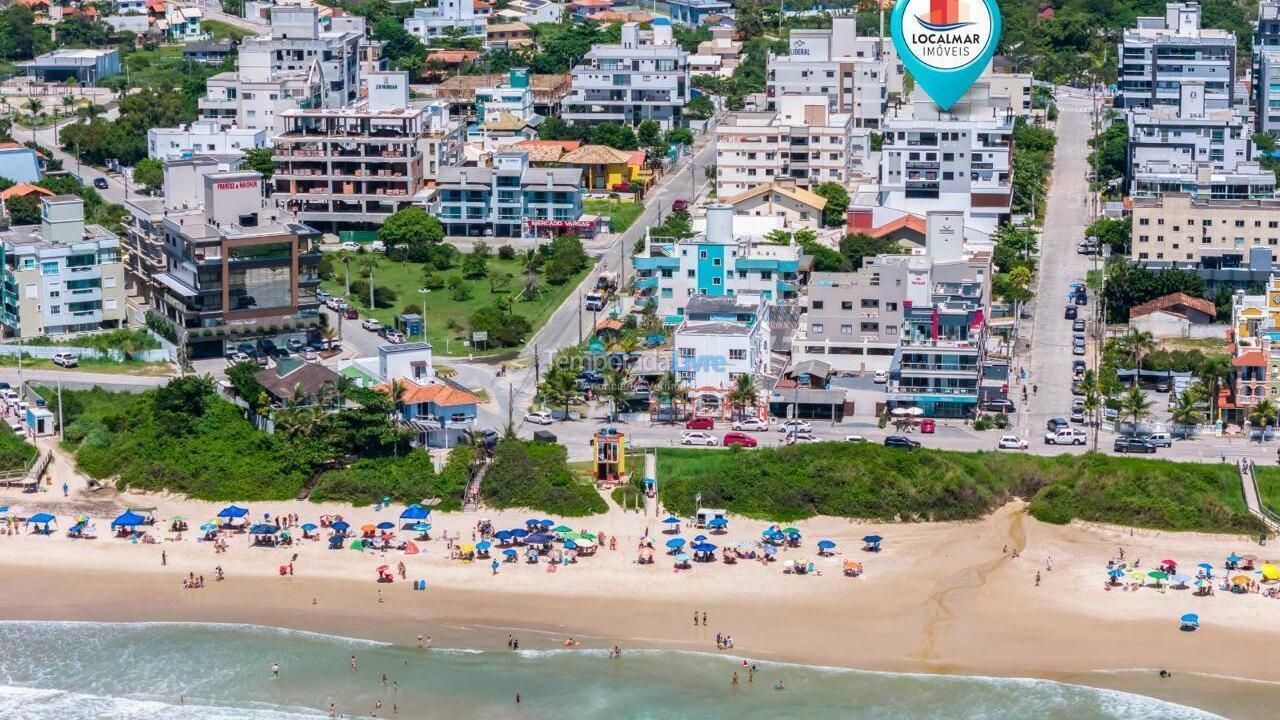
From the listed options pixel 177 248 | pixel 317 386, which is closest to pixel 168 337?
pixel 177 248

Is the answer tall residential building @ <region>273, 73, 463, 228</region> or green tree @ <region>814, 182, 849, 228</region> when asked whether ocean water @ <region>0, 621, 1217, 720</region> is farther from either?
green tree @ <region>814, 182, 849, 228</region>

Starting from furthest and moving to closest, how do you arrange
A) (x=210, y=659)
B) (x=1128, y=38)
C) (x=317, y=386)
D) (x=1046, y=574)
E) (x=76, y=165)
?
(x=1128, y=38), (x=76, y=165), (x=317, y=386), (x=1046, y=574), (x=210, y=659)

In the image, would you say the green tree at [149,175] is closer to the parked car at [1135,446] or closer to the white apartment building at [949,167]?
the white apartment building at [949,167]

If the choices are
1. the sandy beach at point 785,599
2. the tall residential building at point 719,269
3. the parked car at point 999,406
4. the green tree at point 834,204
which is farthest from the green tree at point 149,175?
the parked car at point 999,406

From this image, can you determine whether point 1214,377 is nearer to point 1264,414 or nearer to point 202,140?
point 1264,414

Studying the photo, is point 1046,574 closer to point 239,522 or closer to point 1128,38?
point 239,522

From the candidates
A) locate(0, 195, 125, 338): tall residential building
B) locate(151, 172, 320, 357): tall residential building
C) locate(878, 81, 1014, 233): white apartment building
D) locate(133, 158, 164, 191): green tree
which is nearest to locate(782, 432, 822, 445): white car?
locate(151, 172, 320, 357): tall residential building

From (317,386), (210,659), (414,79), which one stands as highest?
(414,79)
